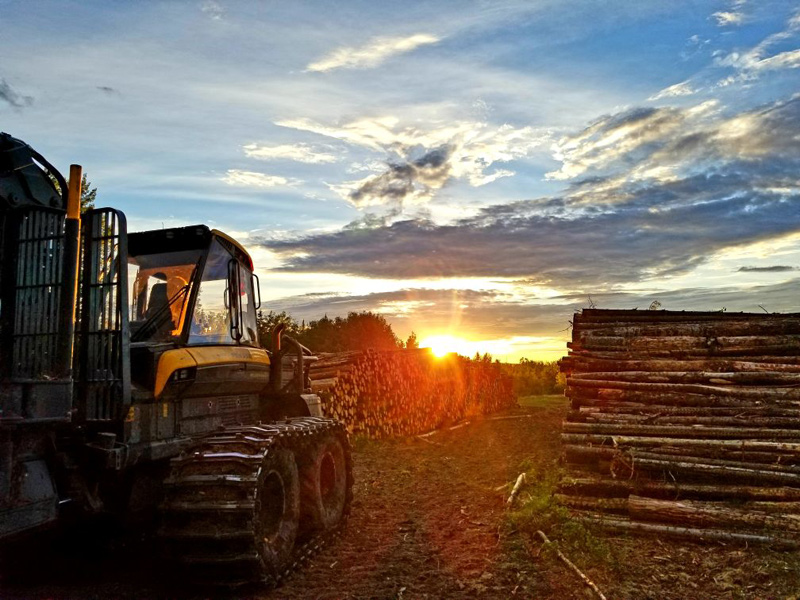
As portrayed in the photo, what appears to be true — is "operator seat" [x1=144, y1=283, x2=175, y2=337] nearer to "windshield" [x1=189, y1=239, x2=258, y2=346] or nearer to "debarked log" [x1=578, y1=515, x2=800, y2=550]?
"windshield" [x1=189, y1=239, x2=258, y2=346]

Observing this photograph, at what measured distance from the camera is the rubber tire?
20.3 feet

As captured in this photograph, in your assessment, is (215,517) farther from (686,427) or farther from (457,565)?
(686,427)

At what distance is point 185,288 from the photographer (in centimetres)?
680

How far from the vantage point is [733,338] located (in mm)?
11891

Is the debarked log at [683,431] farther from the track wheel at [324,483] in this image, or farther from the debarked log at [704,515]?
the track wheel at [324,483]

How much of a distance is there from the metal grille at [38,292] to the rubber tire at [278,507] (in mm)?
2024

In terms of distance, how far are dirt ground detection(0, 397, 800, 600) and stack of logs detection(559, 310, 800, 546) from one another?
56 centimetres

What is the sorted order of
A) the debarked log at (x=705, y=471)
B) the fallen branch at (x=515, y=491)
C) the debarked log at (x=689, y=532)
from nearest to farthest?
the debarked log at (x=689, y=532)
the debarked log at (x=705, y=471)
the fallen branch at (x=515, y=491)

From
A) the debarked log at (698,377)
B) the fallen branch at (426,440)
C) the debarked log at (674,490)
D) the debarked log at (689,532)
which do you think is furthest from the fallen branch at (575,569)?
the fallen branch at (426,440)

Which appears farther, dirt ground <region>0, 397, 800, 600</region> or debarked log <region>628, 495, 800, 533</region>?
debarked log <region>628, 495, 800, 533</region>

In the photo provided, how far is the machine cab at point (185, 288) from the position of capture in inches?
264

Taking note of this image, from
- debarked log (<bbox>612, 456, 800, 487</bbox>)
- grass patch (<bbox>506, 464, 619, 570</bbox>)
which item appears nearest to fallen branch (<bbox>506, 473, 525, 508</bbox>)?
grass patch (<bbox>506, 464, 619, 570</bbox>)

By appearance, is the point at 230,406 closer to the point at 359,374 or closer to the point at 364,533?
the point at 364,533

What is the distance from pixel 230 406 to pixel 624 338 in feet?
24.8
